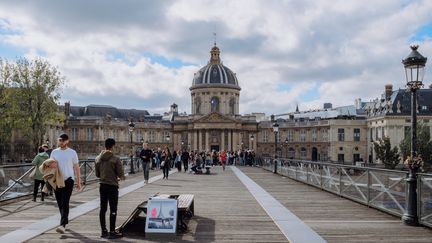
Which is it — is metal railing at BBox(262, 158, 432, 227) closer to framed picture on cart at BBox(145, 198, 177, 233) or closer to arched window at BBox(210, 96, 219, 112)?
framed picture on cart at BBox(145, 198, 177, 233)

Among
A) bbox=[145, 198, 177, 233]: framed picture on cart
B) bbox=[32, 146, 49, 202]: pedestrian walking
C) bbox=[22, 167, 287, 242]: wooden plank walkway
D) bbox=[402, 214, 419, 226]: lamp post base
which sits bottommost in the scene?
bbox=[22, 167, 287, 242]: wooden plank walkway

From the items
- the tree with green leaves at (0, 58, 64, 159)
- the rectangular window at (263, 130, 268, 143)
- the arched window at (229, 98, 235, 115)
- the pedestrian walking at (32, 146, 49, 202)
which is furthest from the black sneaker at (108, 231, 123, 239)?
the rectangular window at (263, 130, 268, 143)

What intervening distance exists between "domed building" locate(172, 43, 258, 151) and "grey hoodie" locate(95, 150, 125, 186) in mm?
103782

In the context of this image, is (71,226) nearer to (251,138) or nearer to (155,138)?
(251,138)

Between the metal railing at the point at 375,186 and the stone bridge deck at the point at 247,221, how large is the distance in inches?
12.6

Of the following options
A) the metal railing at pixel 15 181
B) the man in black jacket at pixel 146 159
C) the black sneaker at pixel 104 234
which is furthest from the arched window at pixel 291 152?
the black sneaker at pixel 104 234

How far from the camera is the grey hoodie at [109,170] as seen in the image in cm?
1193

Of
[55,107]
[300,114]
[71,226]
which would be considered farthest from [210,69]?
[71,226]

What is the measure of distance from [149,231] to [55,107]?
54.0 m

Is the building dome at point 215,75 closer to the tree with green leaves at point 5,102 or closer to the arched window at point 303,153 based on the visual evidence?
the arched window at point 303,153

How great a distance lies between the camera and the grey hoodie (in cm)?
1193

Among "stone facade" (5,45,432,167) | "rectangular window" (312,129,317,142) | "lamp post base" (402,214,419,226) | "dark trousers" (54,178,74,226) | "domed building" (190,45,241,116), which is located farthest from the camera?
"domed building" (190,45,241,116)

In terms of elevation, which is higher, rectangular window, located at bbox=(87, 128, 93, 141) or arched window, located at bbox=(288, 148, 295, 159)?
rectangular window, located at bbox=(87, 128, 93, 141)

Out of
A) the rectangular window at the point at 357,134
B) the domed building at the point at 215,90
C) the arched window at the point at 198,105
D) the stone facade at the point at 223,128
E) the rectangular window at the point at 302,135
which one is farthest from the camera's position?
the arched window at the point at 198,105
